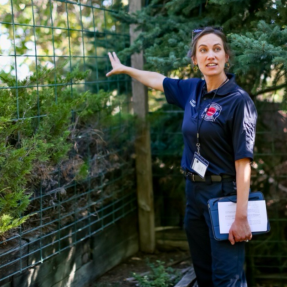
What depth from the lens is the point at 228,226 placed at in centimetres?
291

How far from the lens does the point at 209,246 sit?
325cm

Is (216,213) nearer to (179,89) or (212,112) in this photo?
(212,112)

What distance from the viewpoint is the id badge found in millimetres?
2994

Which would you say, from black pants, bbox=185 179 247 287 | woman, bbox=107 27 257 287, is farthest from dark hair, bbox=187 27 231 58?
black pants, bbox=185 179 247 287

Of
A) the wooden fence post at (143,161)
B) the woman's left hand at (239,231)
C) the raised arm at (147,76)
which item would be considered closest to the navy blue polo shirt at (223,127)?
the woman's left hand at (239,231)

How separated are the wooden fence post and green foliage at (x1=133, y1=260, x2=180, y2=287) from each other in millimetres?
717

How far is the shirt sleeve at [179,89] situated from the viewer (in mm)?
3342

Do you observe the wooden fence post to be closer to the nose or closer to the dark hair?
the dark hair

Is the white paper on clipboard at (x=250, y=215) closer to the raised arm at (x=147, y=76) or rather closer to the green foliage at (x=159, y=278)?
the raised arm at (x=147, y=76)

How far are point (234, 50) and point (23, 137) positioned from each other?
151 cm

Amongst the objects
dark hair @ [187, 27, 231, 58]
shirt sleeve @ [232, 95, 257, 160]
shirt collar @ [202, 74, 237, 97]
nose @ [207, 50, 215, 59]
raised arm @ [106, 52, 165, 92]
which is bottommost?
shirt sleeve @ [232, 95, 257, 160]

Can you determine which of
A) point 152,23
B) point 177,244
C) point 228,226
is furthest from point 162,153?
point 228,226

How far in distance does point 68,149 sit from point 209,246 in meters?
1.11

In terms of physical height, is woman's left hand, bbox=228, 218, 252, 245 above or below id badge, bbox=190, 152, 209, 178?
below
